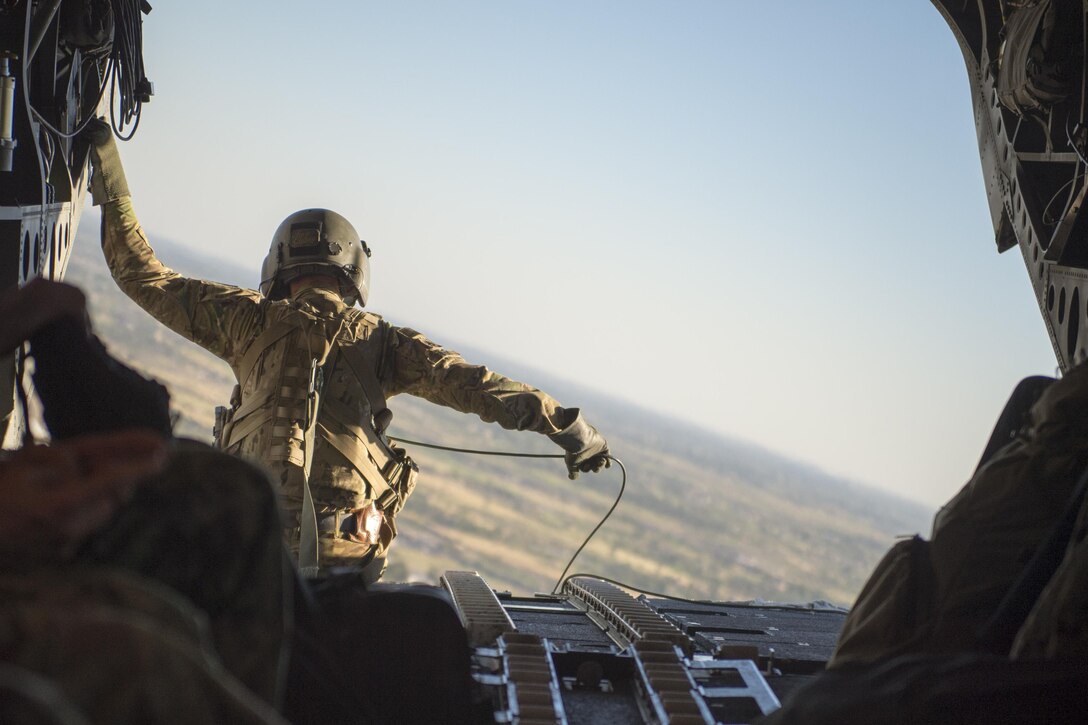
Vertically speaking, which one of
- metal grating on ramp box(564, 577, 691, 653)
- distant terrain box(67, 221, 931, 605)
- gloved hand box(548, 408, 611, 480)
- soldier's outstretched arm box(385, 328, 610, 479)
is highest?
soldier's outstretched arm box(385, 328, 610, 479)

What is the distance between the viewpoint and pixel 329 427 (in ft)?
21.7

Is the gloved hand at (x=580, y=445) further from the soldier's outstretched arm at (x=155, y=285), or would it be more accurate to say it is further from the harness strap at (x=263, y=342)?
the soldier's outstretched arm at (x=155, y=285)

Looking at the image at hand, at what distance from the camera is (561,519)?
6269 centimetres

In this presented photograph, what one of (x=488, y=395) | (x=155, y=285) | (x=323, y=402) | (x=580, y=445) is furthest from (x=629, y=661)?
(x=155, y=285)

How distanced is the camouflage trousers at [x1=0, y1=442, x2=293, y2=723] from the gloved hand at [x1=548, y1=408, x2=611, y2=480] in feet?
13.4

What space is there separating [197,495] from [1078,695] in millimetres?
1847

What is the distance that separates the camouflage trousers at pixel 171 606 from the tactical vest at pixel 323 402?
3.82 metres

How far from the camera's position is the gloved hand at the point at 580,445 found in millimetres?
6742

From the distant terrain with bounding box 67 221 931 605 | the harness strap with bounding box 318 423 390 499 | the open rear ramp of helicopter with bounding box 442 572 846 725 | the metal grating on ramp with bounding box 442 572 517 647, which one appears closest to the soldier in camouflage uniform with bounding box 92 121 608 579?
the harness strap with bounding box 318 423 390 499

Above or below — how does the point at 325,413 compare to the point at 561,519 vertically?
above

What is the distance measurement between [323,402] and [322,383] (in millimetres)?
107

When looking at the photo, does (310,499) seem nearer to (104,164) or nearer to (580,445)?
(580,445)

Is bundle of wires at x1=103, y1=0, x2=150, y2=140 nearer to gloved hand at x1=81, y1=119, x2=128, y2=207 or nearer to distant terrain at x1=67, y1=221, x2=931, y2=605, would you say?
gloved hand at x1=81, y1=119, x2=128, y2=207

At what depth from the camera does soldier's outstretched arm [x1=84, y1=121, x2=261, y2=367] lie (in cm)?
686
